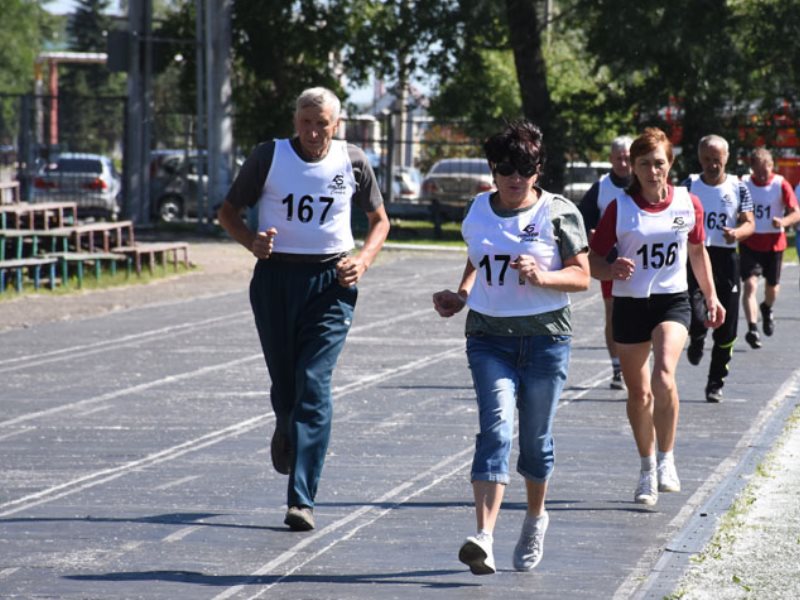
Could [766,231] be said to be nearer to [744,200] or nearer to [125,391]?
[744,200]

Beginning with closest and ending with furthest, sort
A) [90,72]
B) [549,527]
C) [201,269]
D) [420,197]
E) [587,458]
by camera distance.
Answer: [549,527]
[587,458]
[201,269]
[420,197]
[90,72]

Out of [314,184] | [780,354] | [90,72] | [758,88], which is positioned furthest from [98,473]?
[90,72]

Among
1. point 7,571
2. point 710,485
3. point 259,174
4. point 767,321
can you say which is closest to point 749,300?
point 767,321

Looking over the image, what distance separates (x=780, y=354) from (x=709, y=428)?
492cm

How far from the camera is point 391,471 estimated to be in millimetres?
9250

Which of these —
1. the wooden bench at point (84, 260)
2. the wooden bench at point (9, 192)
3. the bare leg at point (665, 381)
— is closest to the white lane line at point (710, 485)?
the bare leg at point (665, 381)

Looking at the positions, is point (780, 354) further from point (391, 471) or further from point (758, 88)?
point (758, 88)

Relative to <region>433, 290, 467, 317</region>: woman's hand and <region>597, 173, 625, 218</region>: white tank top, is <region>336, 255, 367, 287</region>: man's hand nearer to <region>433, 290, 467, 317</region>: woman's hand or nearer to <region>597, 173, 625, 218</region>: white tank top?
<region>433, 290, 467, 317</region>: woman's hand

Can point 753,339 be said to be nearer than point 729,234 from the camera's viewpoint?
No

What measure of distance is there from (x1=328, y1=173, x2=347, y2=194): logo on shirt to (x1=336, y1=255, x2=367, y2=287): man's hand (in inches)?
12.5

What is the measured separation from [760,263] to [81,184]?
798 inches

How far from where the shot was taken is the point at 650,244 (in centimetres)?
851

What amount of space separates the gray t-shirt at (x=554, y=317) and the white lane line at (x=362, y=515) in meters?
1.17

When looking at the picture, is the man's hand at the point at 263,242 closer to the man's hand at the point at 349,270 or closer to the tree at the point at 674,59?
the man's hand at the point at 349,270
